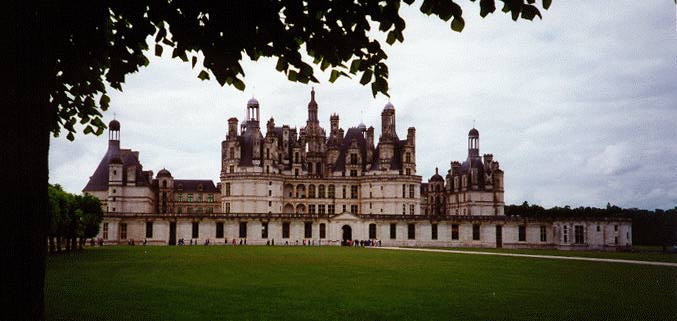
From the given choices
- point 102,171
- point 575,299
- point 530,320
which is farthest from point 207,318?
point 102,171

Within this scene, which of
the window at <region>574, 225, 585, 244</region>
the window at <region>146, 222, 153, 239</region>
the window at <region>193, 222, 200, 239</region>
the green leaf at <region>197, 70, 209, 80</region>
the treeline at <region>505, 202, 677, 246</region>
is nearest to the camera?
the green leaf at <region>197, 70, 209, 80</region>

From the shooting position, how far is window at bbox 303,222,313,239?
7000cm

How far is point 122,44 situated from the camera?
21.5 ft

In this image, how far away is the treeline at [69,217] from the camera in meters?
36.2

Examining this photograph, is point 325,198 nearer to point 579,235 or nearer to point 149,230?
point 149,230

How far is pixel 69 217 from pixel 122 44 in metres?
40.1

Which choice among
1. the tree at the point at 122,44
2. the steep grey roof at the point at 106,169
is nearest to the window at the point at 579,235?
the steep grey roof at the point at 106,169

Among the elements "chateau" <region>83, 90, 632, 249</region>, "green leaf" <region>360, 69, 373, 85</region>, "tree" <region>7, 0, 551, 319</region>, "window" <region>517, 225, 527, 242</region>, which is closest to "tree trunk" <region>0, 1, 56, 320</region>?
"tree" <region>7, 0, 551, 319</region>

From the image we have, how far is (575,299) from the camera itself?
47.2 ft

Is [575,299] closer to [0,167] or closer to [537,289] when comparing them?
[537,289]

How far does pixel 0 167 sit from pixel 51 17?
140 cm

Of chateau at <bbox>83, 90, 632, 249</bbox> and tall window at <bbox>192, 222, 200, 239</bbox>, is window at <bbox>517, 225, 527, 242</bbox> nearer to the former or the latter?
chateau at <bbox>83, 90, 632, 249</bbox>

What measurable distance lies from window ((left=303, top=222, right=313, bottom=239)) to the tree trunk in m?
65.2

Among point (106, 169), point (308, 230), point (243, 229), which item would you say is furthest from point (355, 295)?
point (106, 169)
